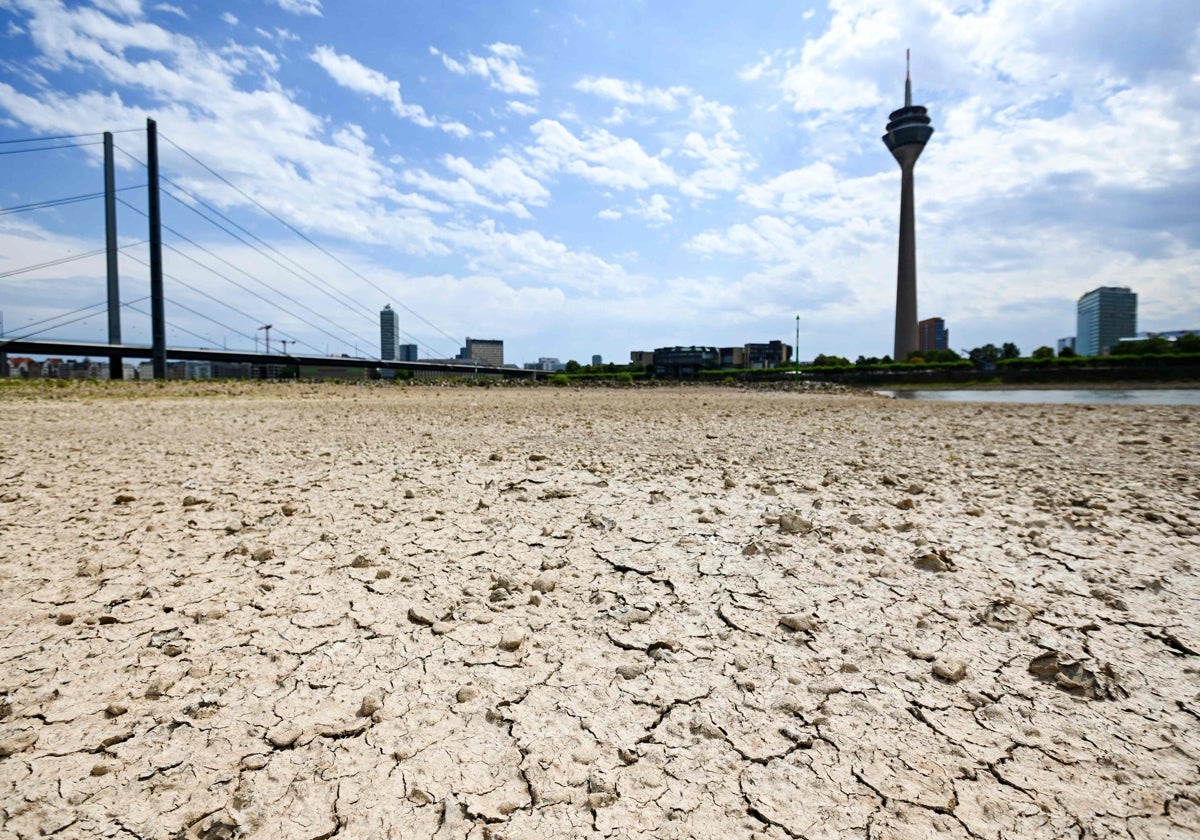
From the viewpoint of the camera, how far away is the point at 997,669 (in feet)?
7.85

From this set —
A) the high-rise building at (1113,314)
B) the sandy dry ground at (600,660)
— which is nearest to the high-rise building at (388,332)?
the sandy dry ground at (600,660)

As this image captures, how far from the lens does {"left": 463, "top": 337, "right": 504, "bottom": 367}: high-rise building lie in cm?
13338

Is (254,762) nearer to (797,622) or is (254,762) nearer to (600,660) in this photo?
(600,660)

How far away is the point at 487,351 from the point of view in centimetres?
13800

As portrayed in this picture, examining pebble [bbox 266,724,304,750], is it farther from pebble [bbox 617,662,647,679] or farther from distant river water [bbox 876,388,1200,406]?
distant river water [bbox 876,388,1200,406]

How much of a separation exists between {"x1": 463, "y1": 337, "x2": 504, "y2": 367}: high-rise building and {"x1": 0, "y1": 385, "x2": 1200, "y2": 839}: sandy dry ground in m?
129

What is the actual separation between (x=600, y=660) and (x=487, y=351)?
139661mm

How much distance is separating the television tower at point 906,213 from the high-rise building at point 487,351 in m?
90.3

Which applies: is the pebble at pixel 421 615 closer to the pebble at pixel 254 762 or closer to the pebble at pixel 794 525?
the pebble at pixel 254 762

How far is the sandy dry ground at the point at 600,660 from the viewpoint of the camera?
1.72 meters

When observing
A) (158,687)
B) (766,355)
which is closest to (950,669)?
(158,687)

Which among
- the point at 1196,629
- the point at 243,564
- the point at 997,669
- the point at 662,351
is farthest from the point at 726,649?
the point at 662,351

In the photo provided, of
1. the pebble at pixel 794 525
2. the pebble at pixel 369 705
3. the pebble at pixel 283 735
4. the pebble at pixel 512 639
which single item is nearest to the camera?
the pebble at pixel 283 735

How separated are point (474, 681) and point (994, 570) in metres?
3.17
